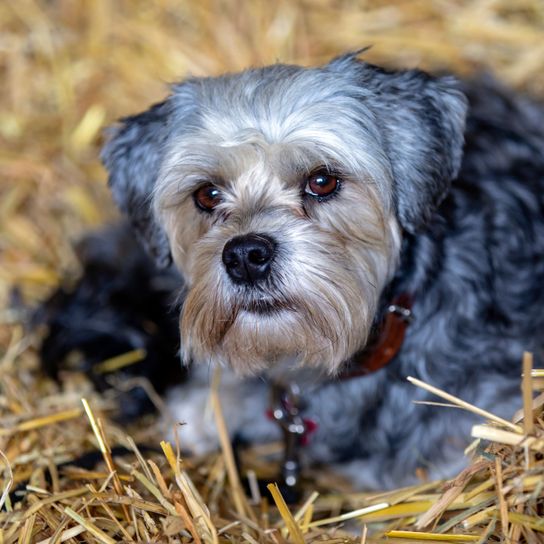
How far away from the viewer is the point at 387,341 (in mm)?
2848

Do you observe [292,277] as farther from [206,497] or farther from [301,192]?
[206,497]

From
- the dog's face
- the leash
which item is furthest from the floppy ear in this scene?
the leash

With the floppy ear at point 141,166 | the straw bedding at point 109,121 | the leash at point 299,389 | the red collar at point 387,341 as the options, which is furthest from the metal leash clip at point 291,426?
the floppy ear at point 141,166

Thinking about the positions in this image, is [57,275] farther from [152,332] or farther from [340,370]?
[340,370]

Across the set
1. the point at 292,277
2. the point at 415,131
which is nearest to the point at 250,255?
the point at 292,277

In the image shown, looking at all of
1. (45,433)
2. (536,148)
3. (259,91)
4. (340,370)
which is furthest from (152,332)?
(536,148)

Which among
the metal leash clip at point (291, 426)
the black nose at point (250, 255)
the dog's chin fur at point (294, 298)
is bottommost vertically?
the metal leash clip at point (291, 426)

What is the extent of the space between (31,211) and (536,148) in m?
2.43

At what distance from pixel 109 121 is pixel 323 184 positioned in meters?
2.28

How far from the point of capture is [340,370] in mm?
2785

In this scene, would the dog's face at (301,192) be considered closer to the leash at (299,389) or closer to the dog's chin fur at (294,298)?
the dog's chin fur at (294,298)

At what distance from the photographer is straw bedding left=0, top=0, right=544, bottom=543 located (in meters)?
2.89

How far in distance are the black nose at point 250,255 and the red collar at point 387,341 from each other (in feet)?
1.89

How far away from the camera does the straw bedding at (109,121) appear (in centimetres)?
289
